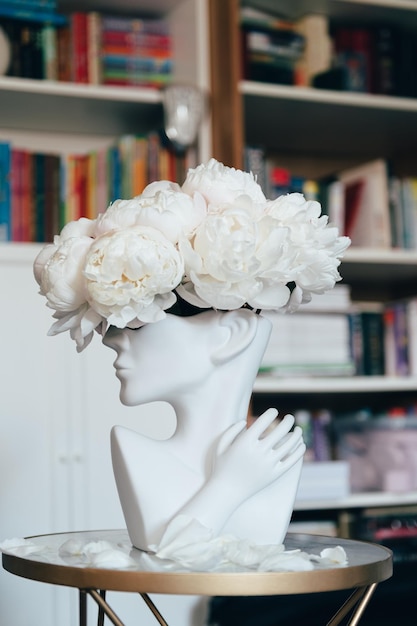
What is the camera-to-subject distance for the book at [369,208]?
2.63 m

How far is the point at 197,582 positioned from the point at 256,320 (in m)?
0.39

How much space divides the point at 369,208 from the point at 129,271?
158cm

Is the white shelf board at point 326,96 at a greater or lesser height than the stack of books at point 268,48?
lesser

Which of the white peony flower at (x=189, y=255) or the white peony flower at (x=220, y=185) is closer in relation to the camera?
the white peony flower at (x=189, y=255)

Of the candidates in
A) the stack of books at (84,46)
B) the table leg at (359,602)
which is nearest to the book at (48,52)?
the stack of books at (84,46)

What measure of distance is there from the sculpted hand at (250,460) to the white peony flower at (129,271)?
8.0 inches

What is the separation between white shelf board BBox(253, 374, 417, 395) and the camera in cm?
243

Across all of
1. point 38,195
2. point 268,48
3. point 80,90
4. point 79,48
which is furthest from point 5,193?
point 268,48

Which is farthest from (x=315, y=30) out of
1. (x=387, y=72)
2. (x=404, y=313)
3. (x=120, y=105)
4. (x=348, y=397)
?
(x=348, y=397)

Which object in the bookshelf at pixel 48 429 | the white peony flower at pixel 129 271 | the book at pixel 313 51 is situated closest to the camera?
the white peony flower at pixel 129 271

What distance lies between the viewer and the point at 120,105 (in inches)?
97.7

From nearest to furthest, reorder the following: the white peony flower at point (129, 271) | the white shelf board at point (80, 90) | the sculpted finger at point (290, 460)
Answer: the white peony flower at point (129, 271) < the sculpted finger at point (290, 460) < the white shelf board at point (80, 90)

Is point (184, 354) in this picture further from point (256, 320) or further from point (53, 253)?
point (53, 253)

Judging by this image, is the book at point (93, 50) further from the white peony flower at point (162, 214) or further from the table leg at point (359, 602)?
the table leg at point (359, 602)
